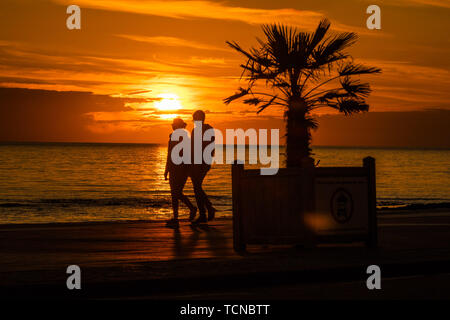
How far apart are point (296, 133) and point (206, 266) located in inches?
474

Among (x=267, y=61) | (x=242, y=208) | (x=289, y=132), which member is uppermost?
(x=267, y=61)

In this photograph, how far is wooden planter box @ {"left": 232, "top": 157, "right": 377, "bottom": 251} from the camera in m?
11.5

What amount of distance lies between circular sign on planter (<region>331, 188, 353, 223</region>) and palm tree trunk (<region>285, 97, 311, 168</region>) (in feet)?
31.3

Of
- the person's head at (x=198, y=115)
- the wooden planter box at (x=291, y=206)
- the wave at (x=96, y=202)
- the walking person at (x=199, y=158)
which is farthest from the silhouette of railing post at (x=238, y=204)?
the wave at (x=96, y=202)

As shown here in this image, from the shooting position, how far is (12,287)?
8.05 metres

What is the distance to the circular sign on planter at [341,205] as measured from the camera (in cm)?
1158

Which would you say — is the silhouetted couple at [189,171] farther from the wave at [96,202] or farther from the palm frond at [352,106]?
the wave at [96,202]

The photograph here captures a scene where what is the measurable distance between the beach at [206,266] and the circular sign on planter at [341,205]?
0.53 meters

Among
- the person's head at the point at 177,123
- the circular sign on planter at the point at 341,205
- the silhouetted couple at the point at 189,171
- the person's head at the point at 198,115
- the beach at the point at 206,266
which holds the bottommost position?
the beach at the point at 206,266

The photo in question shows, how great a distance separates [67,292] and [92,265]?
174 centimetres
